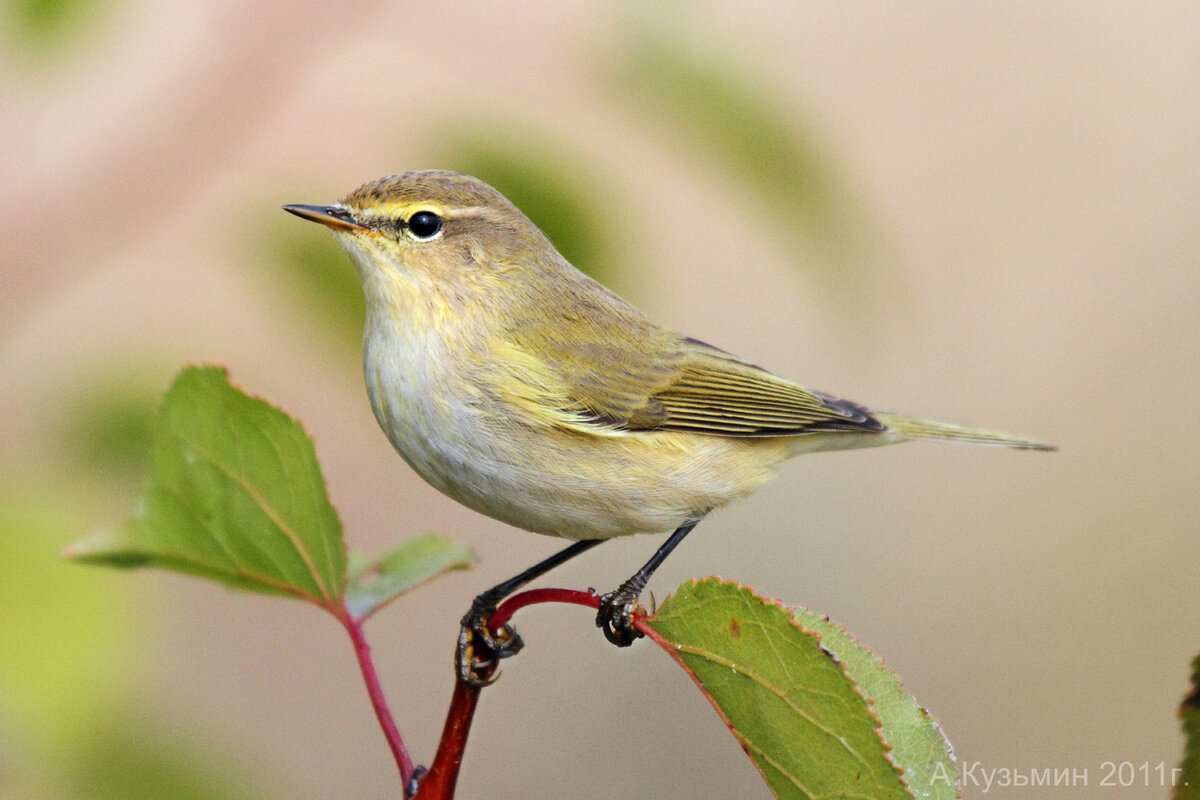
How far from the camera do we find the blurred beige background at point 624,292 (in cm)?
178

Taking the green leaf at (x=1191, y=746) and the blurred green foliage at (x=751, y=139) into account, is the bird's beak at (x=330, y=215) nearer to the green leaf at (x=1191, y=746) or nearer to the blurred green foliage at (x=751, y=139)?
the blurred green foliage at (x=751, y=139)

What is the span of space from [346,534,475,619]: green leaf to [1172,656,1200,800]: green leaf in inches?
42.7

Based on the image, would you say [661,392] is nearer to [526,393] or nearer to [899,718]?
[526,393]

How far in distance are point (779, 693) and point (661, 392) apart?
1278 mm

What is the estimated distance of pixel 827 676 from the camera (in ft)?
4.41

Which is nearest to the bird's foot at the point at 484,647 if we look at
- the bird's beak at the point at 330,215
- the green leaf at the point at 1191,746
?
the bird's beak at the point at 330,215

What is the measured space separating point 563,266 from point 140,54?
115cm

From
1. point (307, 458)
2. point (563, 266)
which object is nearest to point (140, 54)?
point (563, 266)

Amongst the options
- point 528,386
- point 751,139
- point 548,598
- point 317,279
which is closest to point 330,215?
point 317,279

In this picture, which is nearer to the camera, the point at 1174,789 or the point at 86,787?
the point at 1174,789

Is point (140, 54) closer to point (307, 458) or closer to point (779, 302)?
point (307, 458)

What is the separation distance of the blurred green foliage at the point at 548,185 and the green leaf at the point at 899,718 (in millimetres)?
803

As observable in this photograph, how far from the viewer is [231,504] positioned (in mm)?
1371

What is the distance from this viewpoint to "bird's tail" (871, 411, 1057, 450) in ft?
10.5
